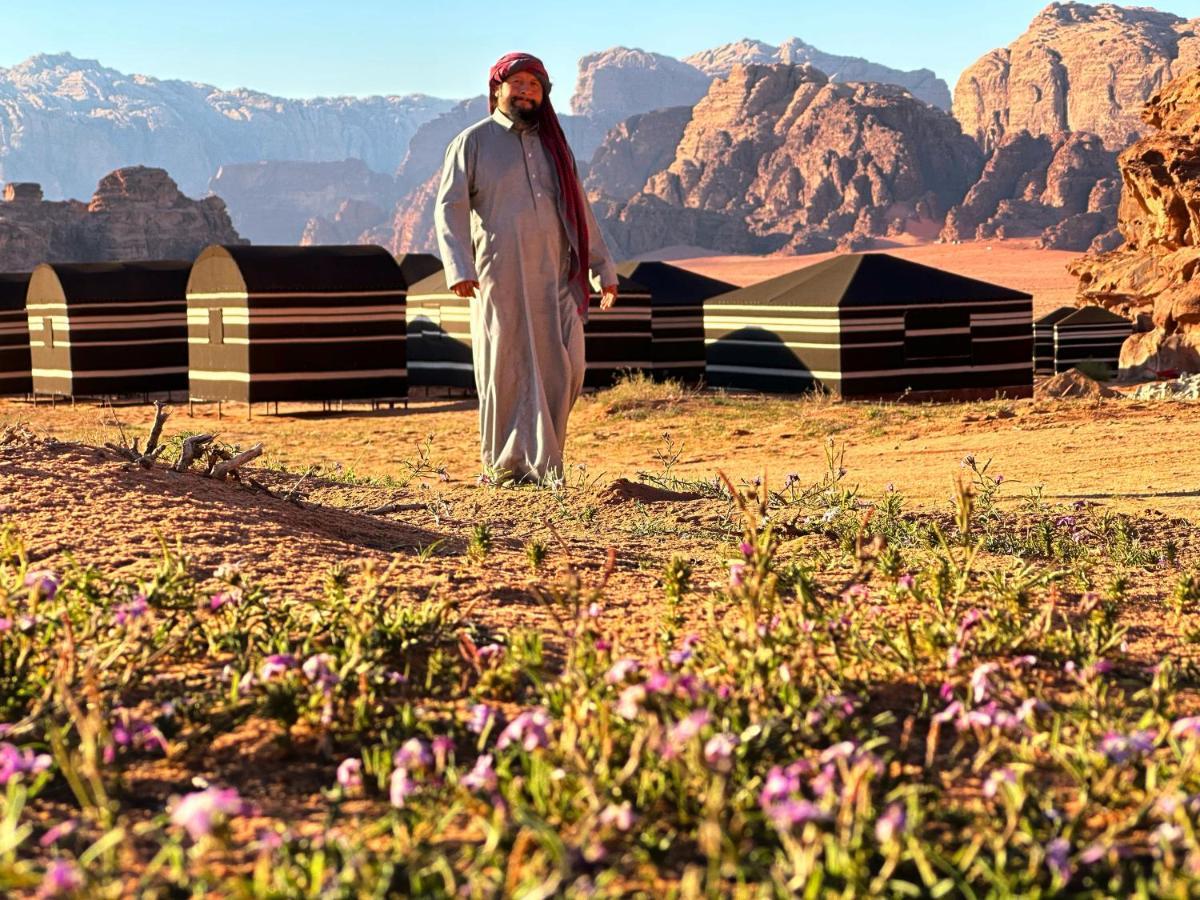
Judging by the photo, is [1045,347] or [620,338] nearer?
[620,338]

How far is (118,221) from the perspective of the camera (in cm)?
7431

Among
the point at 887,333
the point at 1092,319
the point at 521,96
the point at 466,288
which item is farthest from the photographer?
the point at 1092,319

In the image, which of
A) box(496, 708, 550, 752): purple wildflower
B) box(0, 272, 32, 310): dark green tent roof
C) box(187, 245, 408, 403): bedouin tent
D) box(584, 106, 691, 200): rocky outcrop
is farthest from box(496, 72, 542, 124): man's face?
box(584, 106, 691, 200): rocky outcrop

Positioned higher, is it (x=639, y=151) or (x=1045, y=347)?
(x=639, y=151)

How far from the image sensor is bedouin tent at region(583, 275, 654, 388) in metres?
21.2

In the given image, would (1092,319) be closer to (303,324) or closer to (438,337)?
(438,337)

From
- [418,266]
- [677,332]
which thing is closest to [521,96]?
[677,332]

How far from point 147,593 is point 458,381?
17300mm

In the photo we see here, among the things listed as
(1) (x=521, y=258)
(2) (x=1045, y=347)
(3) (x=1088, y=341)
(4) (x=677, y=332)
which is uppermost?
(1) (x=521, y=258)

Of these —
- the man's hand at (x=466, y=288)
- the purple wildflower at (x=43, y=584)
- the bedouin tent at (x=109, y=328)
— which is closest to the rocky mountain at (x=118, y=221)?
the bedouin tent at (x=109, y=328)

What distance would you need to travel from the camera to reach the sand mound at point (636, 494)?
24.1 ft

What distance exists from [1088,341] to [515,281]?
2064 centimetres

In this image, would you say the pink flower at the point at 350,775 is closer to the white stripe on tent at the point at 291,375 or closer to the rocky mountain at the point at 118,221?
the white stripe on tent at the point at 291,375

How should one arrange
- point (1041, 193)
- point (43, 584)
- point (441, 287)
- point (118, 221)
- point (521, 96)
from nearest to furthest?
1. point (43, 584)
2. point (521, 96)
3. point (441, 287)
4. point (118, 221)
5. point (1041, 193)
